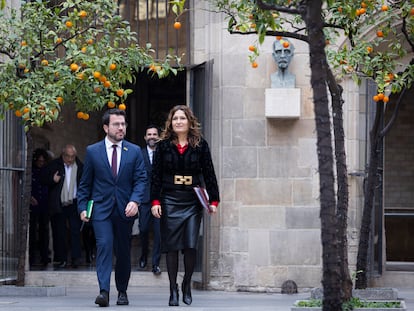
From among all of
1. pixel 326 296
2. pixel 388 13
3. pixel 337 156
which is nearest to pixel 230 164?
pixel 388 13

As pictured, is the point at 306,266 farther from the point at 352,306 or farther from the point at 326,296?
the point at 326,296

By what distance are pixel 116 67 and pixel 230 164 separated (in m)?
2.71

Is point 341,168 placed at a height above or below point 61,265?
above

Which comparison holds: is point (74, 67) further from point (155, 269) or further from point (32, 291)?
point (155, 269)

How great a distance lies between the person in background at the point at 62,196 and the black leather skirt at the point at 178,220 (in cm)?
517

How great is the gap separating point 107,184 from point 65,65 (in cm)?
171

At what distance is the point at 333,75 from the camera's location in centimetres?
1007

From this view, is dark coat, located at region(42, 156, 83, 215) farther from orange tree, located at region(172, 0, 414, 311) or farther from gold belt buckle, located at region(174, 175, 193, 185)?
gold belt buckle, located at region(174, 175, 193, 185)

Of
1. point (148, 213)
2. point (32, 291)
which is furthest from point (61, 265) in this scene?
point (32, 291)

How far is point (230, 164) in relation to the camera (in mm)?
13383

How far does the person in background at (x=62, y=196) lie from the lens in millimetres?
15117

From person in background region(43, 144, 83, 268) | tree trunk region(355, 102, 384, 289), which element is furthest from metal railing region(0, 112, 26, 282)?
tree trunk region(355, 102, 384, 289)

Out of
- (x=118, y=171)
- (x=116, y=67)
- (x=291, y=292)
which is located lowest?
(x=291, y=292)

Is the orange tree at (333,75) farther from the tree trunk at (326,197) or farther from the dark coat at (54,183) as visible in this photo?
the dark coat at (54,183)
